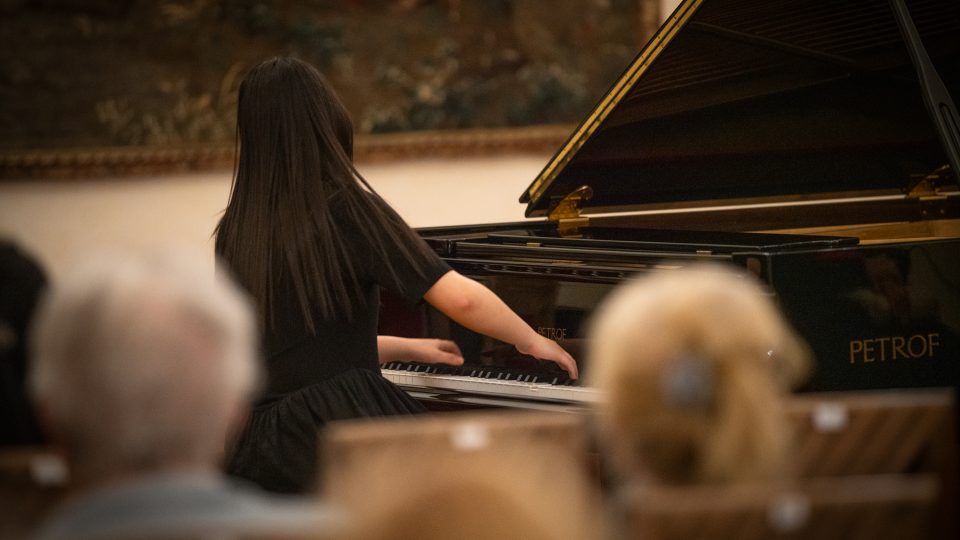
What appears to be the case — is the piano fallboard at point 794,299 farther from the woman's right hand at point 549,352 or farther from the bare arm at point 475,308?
the bare arm at point 475,308

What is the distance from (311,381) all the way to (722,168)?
5.34 ft

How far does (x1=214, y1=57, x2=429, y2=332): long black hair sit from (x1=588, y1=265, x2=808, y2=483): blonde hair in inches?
58.4

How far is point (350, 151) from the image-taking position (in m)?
2.90

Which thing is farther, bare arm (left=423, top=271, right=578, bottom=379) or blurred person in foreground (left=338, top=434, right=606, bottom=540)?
bare arm (left=423, top=271, right=578, bottom=379)

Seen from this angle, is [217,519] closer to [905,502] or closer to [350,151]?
[905,502]

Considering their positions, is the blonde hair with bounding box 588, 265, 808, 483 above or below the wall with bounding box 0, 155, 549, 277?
below

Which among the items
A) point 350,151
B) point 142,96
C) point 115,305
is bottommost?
point 115,305

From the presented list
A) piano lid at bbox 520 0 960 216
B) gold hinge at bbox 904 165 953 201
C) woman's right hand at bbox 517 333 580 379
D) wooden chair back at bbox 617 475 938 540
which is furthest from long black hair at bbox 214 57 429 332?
gold hinge at bbox 904 165 953 201

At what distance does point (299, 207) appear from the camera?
2.75m

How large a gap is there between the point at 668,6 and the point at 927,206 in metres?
2.41

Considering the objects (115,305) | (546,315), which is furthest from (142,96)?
(115,305)

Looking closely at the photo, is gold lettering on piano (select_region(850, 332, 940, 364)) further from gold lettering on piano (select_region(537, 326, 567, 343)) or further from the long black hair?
the long black hair

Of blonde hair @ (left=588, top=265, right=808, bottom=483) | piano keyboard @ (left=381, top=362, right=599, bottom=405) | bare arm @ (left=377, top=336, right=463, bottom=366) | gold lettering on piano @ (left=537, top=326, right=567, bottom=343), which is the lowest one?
piano keyboard @ (left=381, top=362, right=599, bottom=405)

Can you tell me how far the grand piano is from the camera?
3.26 m
